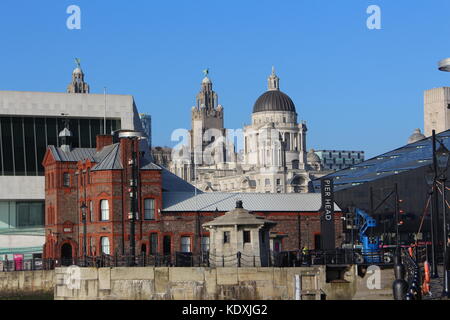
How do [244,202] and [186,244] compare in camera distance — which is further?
[244,202]

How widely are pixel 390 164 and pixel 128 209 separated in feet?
A: 104

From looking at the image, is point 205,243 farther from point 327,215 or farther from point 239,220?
point 239,220

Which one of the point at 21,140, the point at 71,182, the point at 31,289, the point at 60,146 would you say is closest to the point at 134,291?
the point at 31,289

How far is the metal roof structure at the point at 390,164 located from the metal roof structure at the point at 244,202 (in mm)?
12903

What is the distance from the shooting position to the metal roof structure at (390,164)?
86875 mm

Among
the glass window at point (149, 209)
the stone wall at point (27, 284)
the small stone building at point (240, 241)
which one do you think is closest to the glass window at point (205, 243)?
the glass window at point (149, 209)

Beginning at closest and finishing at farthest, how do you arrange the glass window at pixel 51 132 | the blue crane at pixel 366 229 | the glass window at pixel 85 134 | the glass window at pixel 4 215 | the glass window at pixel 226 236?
the glass window at pixel 226 236
the blue crane at pixel 366 229
the glass window at pixel 4 215
the glass window at pixel 51 132
the glass window at pixel 85 134

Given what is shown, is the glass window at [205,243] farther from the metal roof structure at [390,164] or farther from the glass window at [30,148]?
the glass window at [30,148]

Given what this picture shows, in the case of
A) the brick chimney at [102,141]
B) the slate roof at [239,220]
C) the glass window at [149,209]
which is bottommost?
the slate roof at [239,220]

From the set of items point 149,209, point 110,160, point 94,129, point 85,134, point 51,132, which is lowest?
point 149,209

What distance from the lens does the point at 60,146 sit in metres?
80.2

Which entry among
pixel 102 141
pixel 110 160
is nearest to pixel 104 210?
pixel 110 160

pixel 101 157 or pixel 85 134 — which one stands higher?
pixel 85 134

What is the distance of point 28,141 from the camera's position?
8612cm
